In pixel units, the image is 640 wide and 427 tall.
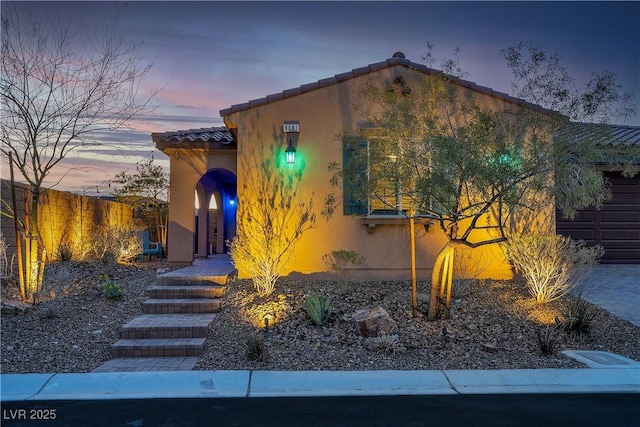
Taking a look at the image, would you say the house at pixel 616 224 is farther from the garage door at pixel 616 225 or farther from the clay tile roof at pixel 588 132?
the clay tile roof at pixel 588 132

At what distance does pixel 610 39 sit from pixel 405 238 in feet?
22.9

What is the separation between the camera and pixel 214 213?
55.1 feet

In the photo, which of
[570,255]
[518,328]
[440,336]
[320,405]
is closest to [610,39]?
[570,255]

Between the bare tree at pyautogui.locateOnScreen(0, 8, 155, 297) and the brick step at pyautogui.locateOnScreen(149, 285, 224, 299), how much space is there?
82.2 inches

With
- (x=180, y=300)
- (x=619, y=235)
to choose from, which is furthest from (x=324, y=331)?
(x=619, y=235)

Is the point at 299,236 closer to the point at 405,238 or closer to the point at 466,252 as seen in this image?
the point at 405,238

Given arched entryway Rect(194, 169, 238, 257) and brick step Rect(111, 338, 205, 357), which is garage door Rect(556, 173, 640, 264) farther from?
brick step Rect(111, 338, 205, 357)

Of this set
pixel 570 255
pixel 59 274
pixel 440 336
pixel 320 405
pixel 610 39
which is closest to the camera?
pixel 320 405

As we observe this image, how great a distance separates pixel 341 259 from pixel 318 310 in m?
2.32

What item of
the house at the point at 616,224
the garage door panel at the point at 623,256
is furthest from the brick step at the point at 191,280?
the garage door panel at the point at 623,256

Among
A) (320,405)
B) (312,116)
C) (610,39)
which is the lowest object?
(320,405)

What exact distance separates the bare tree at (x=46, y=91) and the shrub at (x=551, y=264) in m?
8.63

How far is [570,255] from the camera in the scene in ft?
28.2

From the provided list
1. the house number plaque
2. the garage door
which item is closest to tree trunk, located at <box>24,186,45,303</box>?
the house number plaque
